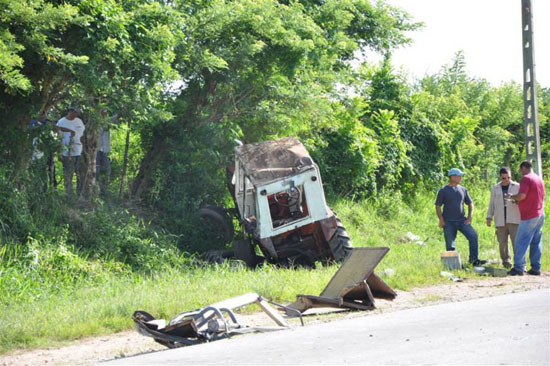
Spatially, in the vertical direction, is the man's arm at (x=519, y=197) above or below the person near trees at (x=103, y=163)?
below

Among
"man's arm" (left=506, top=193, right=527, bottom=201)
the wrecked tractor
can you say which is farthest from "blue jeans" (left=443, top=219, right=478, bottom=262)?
the wrecked tractor

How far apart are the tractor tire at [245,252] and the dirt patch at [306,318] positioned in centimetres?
391

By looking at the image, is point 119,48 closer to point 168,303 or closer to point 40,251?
point 40,251

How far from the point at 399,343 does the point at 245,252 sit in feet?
25.0

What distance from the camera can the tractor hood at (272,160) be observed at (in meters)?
14.0

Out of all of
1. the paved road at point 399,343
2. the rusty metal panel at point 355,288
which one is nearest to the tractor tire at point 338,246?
the rusty metal panel at point 355,288

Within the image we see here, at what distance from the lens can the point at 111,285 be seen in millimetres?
11820

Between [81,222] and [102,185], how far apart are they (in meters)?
2.49

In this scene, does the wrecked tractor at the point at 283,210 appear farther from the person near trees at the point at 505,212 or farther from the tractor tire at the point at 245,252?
the person near trees at the point at 505,212

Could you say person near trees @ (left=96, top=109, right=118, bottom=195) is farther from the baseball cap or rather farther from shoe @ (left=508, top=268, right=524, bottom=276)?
shoe @ (left=508, top=268, right=524, bottom=276)

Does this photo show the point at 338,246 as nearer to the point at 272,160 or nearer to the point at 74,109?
the point at 272,160

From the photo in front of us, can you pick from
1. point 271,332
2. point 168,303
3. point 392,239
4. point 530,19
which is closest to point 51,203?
point 168,303

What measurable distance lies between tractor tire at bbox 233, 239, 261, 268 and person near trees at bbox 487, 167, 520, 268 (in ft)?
14.6

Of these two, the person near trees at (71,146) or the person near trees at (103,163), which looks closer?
the person near trees at (71,146)
